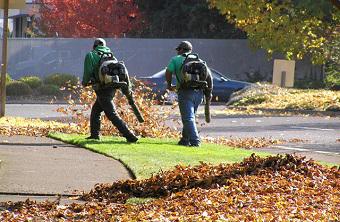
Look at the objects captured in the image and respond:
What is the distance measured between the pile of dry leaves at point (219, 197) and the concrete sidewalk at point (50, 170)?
1.96ft

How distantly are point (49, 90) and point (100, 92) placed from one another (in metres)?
22.5

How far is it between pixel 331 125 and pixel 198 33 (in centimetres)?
2556

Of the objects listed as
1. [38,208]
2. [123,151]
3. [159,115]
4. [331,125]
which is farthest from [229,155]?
[331,125]

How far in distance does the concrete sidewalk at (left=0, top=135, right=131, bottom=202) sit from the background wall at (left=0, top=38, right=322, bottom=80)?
2887 centimetres

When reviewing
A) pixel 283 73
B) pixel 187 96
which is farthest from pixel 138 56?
pixel 187 96

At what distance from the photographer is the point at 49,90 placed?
39.0 metres

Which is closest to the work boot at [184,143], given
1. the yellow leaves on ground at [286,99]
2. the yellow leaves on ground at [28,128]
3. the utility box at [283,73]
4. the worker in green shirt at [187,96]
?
the worker in green shirt at [187,96]

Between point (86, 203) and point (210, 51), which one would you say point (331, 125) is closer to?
point (86, 203)

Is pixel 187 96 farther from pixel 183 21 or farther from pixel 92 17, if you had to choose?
pixel 183 21

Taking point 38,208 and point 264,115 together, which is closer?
point 38,208

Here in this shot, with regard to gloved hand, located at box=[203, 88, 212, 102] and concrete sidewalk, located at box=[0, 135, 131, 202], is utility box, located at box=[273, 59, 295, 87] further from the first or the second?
concrete sidewalk, located at box=[0, 135, 131, 202]

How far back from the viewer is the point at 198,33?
5103 centimetres

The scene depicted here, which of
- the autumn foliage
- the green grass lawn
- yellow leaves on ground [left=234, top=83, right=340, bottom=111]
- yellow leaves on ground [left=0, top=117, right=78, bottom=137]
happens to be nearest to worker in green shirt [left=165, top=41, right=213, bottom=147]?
the green grass lawn

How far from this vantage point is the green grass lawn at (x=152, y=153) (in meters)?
13.2
